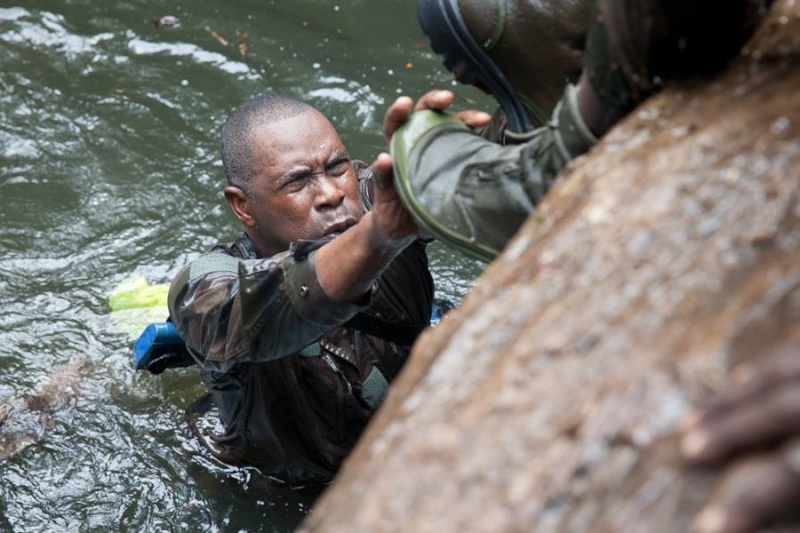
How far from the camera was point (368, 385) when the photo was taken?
3668mm

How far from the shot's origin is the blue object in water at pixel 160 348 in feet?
12.6

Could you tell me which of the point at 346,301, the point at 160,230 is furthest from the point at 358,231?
the point at 160,230

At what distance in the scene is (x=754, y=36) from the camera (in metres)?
1.96

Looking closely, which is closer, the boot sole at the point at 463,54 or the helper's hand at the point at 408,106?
the helper's hand at the point at 408,106

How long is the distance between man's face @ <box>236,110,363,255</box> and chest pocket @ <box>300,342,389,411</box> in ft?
1.46

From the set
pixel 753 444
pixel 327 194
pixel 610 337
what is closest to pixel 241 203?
pixel 327 194

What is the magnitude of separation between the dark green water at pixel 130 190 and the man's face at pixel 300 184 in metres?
1.10

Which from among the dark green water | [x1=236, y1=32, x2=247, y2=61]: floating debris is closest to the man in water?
the dark green water

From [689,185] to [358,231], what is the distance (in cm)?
124

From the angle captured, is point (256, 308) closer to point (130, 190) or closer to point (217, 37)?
point (130, 190)

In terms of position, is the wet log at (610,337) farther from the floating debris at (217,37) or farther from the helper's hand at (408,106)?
the floating debris at (217,37)

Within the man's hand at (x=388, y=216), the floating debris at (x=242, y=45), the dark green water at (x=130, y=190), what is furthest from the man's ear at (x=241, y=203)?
the floating debris at (x=242, y=45)

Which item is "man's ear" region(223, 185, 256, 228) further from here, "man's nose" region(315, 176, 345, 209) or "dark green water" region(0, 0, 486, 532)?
"dark green water" region(0, 0, 486, 532)

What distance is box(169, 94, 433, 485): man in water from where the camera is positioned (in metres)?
3.32
